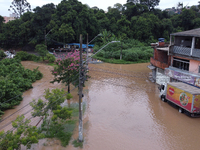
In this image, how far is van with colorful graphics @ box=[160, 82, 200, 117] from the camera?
1518 centimetres

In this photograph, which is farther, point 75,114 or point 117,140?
point 75,114

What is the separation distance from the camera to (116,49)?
44.7 meters

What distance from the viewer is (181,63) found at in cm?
2139

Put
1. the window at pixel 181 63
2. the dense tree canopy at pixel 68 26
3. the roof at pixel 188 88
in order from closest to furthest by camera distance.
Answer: the roof at pixel 188 88, the window at pixel 181 63, the dense tree canopy at pixel 68 26

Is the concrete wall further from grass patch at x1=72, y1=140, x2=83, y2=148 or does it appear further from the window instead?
grass patch at x1=72, y1=140, x2=83, y2=148

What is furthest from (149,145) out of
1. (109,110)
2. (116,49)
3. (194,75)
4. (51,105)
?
(116,49)

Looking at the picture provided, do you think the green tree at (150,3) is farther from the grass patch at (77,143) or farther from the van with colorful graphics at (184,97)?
the grass patch at (77,143)

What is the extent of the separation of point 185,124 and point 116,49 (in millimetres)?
31338

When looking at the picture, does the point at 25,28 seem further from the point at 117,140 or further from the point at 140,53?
the point at 117,140

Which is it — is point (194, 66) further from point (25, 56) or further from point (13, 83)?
point (25, 56)

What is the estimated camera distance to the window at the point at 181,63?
20.5 metres

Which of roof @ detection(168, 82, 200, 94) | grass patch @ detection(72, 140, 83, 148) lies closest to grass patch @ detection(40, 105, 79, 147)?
grass patch @ detection(72, 140, 83, 148)

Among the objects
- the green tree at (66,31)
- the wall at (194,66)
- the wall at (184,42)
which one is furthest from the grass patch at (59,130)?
the green tree at (66,31)

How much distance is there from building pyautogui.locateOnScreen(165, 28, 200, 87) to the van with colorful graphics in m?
1.81
